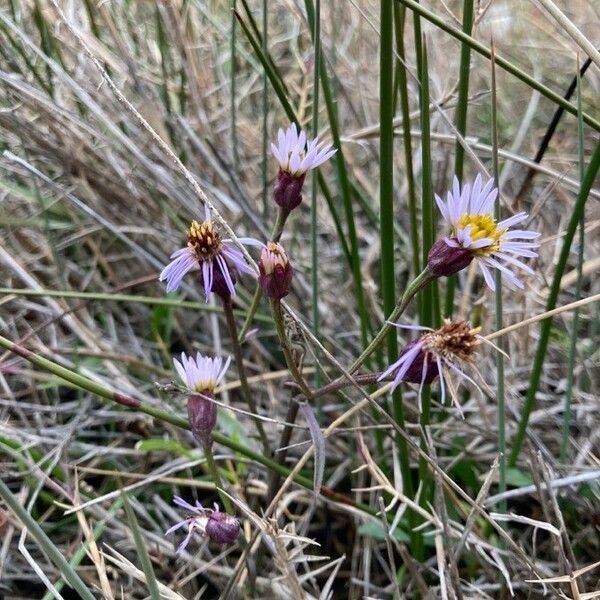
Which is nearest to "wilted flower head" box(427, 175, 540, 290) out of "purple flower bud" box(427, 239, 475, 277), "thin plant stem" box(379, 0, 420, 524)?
"purple flower bud" box(427, 239, 475, 277)

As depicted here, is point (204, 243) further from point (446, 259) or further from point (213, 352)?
point (213, 352)

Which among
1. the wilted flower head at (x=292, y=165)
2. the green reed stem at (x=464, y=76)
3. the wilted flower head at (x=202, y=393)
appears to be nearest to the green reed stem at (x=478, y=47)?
the green reed stem at (x=464, y=76)

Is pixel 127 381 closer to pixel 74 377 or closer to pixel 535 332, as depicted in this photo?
pixel 74 377

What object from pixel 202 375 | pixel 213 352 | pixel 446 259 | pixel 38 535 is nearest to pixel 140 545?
pixel 38 535

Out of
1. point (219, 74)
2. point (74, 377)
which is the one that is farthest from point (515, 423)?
point (219, 74)

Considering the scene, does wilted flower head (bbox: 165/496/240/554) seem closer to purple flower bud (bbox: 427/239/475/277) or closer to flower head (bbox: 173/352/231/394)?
flower head (bbox: 173/352/231/394)

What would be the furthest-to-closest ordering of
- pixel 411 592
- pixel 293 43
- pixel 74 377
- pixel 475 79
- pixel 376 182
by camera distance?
1. pixel 475 79
2. pixel 293 43
3. pixel 376 182
4. pixel 411 592
5. pixel 74 377
